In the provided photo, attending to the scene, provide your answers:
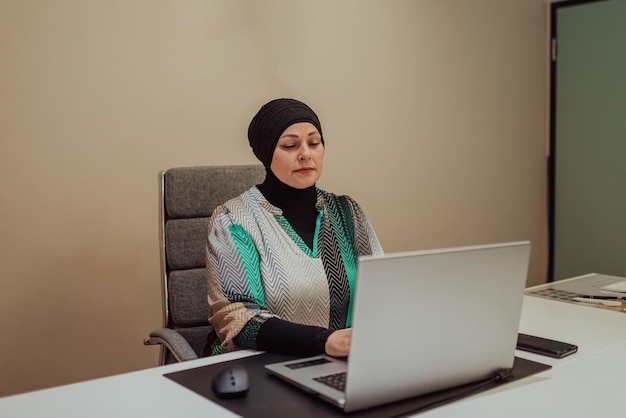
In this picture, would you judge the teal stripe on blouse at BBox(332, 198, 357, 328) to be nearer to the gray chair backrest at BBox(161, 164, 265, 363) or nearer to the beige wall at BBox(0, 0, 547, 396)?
the gray chair backrest at BBox(161, 164, 265, 363)

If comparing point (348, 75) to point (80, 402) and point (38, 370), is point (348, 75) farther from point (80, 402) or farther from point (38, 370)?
point (80, 402)

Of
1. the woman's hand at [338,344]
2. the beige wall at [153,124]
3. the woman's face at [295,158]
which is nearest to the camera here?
the woman's hand at [338,344]

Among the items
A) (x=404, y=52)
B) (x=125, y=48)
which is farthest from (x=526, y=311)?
(x=404, y=52)

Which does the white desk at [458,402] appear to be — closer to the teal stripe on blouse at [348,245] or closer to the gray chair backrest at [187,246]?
the teal stripe on blouse at [348,245]

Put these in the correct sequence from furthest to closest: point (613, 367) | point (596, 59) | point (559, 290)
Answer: point (596, 59) → point (559, 290) → point (613, 367)

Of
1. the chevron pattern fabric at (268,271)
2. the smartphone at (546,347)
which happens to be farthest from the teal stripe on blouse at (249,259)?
the smartphone at (546,347)

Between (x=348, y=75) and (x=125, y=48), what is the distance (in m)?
1.09

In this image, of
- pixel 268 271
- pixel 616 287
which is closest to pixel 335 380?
pixel 268 271

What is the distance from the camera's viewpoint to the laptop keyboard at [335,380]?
126 cm

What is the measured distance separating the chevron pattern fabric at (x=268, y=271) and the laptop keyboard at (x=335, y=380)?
30cm

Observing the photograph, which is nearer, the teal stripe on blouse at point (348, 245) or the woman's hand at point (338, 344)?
the woman's hand at point (338, 344)

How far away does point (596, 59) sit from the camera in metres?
4.03

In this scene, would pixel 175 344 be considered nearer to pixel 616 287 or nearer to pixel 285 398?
pixel 285 398

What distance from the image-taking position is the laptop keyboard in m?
1.26
